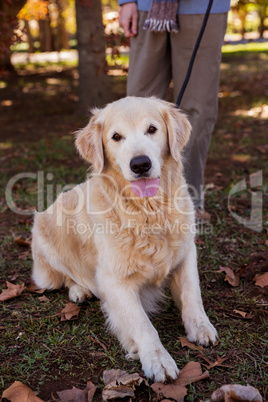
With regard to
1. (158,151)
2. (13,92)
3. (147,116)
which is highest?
(147,116)

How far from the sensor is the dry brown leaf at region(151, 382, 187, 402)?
1980 mm

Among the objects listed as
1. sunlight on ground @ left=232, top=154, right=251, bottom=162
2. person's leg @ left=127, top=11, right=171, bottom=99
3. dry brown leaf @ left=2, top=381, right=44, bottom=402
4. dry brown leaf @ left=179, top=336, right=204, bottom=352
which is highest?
person's leg @ left=127, top=11, right=171, bottom=99

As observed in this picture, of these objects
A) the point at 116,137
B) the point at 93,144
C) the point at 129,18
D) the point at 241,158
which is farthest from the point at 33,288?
the point at 241,158

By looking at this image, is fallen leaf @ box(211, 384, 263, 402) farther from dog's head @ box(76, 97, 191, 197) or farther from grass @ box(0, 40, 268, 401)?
dog's head @ box(76, 97, 191, 197)

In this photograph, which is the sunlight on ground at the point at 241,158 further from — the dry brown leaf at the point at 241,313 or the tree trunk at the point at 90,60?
the dry brown leaf at the point at 241,313

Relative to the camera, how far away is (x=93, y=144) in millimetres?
2777

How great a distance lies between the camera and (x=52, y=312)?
2.87 meters

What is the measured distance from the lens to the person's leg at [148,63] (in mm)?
3637

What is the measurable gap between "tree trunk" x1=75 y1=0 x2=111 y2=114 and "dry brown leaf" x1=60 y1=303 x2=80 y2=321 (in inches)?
230

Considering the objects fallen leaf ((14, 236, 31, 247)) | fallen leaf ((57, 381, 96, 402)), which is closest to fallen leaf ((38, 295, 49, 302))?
fallen leaf ((14, 236, 31, 247))

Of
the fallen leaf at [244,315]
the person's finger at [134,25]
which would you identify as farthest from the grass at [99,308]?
the person's finger at [134,25]

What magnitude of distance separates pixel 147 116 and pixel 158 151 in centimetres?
23

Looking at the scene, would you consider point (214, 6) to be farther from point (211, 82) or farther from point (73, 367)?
point (73, 367)

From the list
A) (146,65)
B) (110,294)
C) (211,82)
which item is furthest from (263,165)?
(110,294)
